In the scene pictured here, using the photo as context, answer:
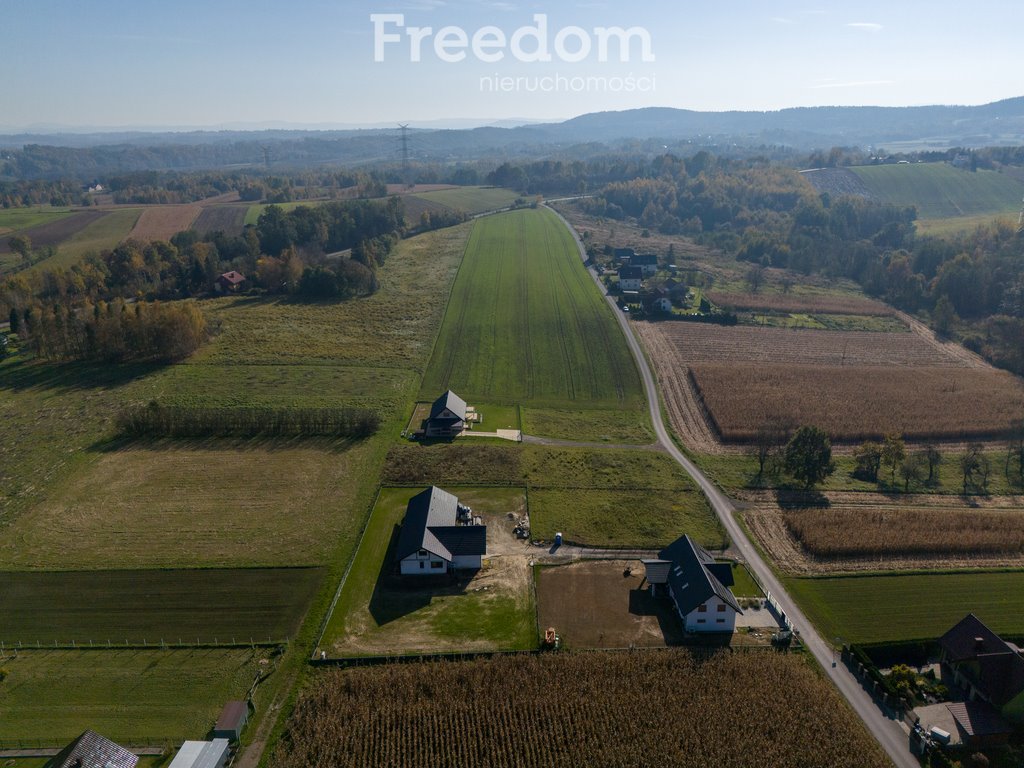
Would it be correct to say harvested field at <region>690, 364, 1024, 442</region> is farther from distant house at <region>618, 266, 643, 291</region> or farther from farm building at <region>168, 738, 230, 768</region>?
farm building at <region>168, 738, 230, 768</region>

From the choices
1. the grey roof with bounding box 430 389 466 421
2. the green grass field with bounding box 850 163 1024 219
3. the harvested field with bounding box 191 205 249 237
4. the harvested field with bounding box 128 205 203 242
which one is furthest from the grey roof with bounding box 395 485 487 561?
the green grass field with bounding box 850 163 1024 219

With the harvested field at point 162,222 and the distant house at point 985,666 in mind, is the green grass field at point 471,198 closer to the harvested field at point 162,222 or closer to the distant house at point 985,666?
the harvested field at point 162,222

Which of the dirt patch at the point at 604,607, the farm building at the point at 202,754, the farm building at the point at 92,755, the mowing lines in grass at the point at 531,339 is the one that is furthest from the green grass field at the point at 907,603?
the farm building at the point at 92,755

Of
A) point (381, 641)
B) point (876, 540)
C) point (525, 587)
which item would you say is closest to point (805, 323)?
point (876, 540)

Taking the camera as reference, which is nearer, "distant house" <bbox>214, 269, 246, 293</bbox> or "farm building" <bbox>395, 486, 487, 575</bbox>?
"farm building" <bbox>395, 486, 487, 575</bbox>

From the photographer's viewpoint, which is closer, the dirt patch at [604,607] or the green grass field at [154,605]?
the green grass field at [154,605]

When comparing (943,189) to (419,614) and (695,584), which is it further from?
(419,614)
